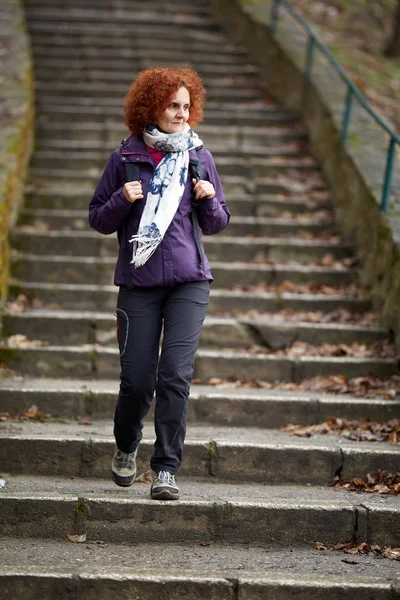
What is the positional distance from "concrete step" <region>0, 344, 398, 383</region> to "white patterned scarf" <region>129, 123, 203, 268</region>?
2129 mm

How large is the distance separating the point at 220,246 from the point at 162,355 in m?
3.76

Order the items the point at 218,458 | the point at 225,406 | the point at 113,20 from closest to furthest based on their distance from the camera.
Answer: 1. the point at 218,458
2. the point at 225,406
3. the point at 113,20

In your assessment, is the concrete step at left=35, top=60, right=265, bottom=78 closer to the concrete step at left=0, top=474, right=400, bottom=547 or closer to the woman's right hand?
the woman's right hand

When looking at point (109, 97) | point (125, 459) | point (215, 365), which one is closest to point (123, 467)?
point (125, 459)

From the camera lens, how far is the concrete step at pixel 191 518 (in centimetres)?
430

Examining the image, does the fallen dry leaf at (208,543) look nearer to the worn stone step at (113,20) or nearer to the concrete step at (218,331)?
the concrete step at (218,331)

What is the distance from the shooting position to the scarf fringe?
13.6ft

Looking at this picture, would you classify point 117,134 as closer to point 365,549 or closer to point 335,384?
point 335,384

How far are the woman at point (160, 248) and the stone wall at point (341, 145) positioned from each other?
267 centimetres

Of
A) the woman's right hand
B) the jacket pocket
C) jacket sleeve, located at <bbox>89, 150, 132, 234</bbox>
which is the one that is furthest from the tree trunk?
the jacket pocket

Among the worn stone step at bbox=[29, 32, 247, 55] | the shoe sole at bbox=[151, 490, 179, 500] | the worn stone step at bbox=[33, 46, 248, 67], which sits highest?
the worn stone step at bbox=[29, 32, 247, 55]

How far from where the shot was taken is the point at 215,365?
20.5 ft

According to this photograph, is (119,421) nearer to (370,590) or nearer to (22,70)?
(370,590)

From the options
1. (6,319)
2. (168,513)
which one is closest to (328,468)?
(168,513)
